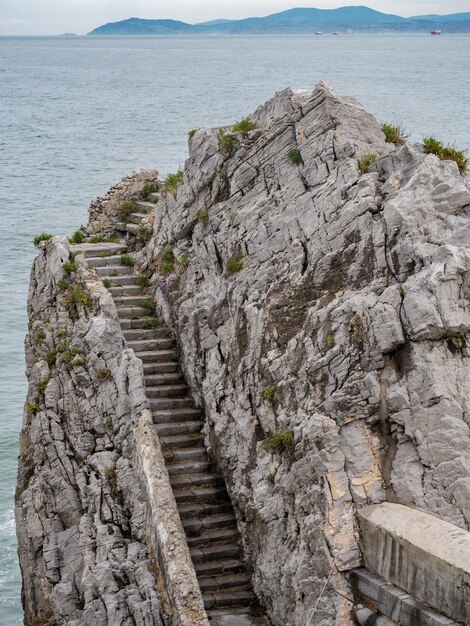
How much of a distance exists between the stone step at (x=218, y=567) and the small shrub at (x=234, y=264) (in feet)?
17.0

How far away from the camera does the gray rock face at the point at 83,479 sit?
678 inches

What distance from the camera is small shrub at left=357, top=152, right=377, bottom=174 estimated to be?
1675 cm

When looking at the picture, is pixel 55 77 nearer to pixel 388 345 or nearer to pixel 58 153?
pixel 58 153

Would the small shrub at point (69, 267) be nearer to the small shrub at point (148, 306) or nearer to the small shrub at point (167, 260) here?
the small shrub at point (148, 306)

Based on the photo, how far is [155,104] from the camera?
104125 mm

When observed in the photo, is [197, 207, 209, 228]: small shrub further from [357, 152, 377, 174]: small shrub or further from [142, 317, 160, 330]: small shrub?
[357, 152, 377, 174]: small shrub

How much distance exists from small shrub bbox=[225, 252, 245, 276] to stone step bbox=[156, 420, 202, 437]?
115 inches

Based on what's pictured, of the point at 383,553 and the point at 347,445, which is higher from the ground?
the point at 347,445

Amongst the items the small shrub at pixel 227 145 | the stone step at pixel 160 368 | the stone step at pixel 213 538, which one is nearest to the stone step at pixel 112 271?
the stone step at pixel 160 368

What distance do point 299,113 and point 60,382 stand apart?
725 cm

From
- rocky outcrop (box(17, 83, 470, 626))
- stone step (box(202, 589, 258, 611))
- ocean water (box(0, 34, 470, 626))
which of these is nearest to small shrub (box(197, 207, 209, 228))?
rocky outcrop (box(17, 83, 470, 626))

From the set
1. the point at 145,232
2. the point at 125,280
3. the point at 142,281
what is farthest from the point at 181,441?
the point at 145,232

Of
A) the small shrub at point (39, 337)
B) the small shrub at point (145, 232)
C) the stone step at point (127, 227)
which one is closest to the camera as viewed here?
the small shrub at point (39, 337)

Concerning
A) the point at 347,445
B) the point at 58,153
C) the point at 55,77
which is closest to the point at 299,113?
the point at 347,445
